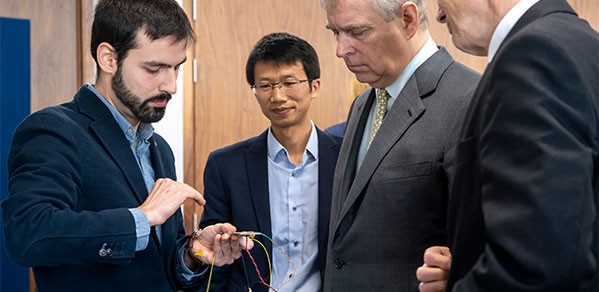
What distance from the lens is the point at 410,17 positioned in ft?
5.55

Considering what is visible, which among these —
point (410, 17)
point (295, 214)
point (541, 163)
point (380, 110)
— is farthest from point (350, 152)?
point (541, 163)

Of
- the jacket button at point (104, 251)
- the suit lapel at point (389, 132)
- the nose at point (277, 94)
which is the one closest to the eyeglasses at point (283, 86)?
the nose at point (277, 94)

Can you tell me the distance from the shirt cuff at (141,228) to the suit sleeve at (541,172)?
87cm

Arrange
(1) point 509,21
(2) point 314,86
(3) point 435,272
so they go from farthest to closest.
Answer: (2) point 314,86
(3) point 435,272
(1) point 509,21

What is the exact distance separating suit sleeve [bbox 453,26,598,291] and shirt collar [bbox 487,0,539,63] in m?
0.14

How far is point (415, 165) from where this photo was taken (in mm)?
1494

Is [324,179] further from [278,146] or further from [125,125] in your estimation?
[125,125]

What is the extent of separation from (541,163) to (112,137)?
3.73 feet

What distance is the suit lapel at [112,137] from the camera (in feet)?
5.38

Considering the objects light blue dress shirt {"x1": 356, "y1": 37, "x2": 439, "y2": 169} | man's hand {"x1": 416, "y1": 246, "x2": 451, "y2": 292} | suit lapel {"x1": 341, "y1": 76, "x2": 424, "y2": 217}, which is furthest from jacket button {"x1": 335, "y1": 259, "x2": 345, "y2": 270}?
man's hand {"x1": 416, "y1": 246, "x2": 451, "y2": 292}

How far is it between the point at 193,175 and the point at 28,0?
119cm

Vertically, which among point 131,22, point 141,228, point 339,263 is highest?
point 131,22

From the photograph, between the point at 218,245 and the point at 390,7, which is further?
the point at 218,245

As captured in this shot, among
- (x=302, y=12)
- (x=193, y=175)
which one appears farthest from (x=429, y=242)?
(x=302, y=12)
